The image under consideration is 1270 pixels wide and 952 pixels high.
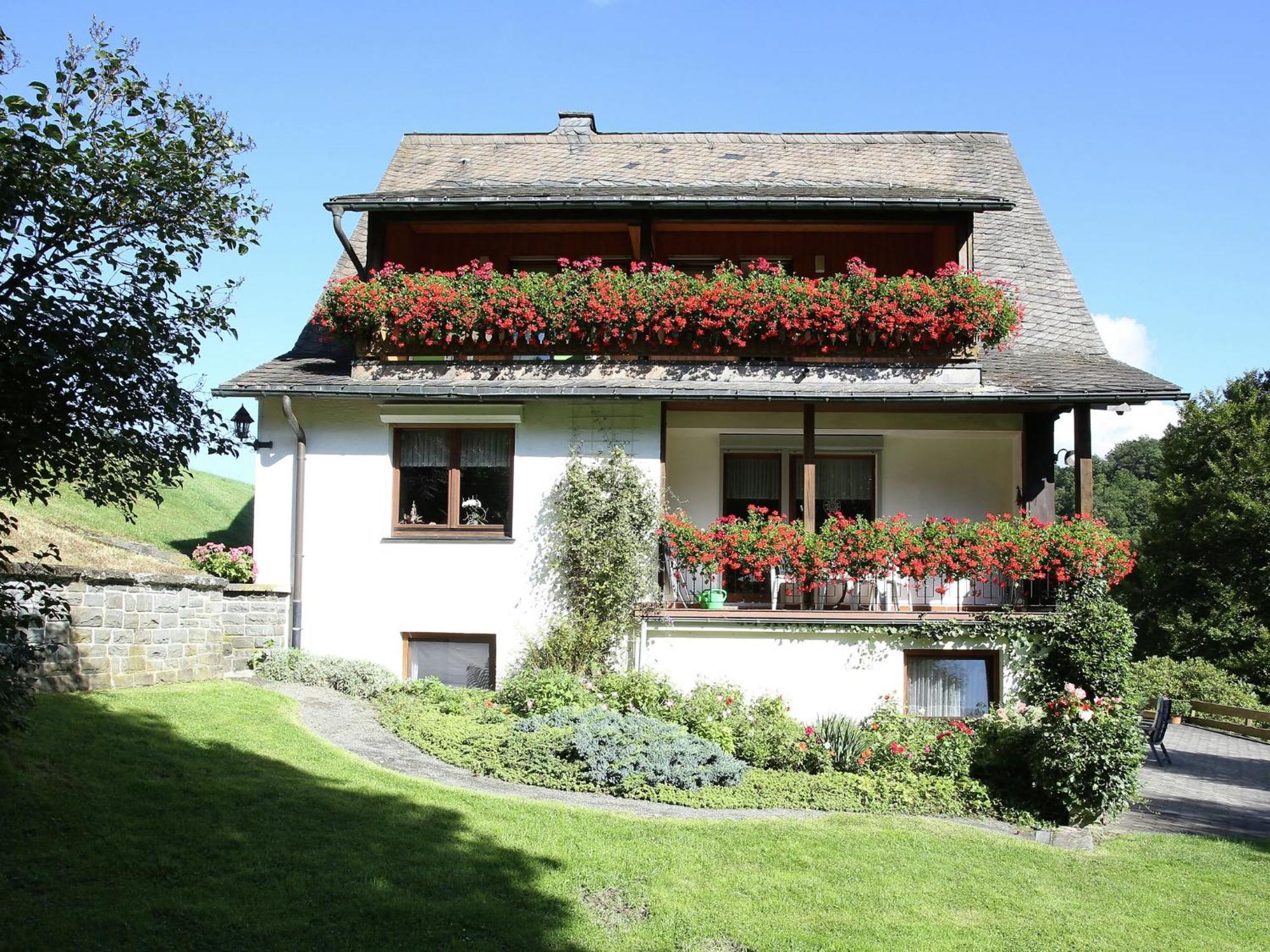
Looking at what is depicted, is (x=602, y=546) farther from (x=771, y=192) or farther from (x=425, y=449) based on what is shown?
(x=771, y=192)

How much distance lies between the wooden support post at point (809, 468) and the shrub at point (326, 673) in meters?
5.79

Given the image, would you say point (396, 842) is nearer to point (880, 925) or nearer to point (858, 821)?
point (880, 925)

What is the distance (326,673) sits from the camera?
13.6 metres

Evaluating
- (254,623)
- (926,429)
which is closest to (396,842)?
(254,623)

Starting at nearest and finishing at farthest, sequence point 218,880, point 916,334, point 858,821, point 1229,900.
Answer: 1. point 218,880
2. point 1229,900
3. point 858,821
4. point 916,334

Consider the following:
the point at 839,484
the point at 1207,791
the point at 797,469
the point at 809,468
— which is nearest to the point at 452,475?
the point at 809,468

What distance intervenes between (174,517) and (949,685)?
16.4 m

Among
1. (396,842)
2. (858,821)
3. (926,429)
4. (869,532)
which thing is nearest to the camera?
(396,842)

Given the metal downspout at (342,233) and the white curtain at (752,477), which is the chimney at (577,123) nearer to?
the metal downspout at (342,233)

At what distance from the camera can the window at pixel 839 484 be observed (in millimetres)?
16328

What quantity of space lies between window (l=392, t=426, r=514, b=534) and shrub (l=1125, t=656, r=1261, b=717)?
13.3 metres

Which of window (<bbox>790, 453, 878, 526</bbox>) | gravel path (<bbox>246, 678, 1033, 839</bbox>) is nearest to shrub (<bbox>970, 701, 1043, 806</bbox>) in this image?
gravel path (<bbox>246, 678, 1033, 839</bbox>)

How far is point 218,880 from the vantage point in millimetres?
6445

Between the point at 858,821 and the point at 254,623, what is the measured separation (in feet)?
27.5
